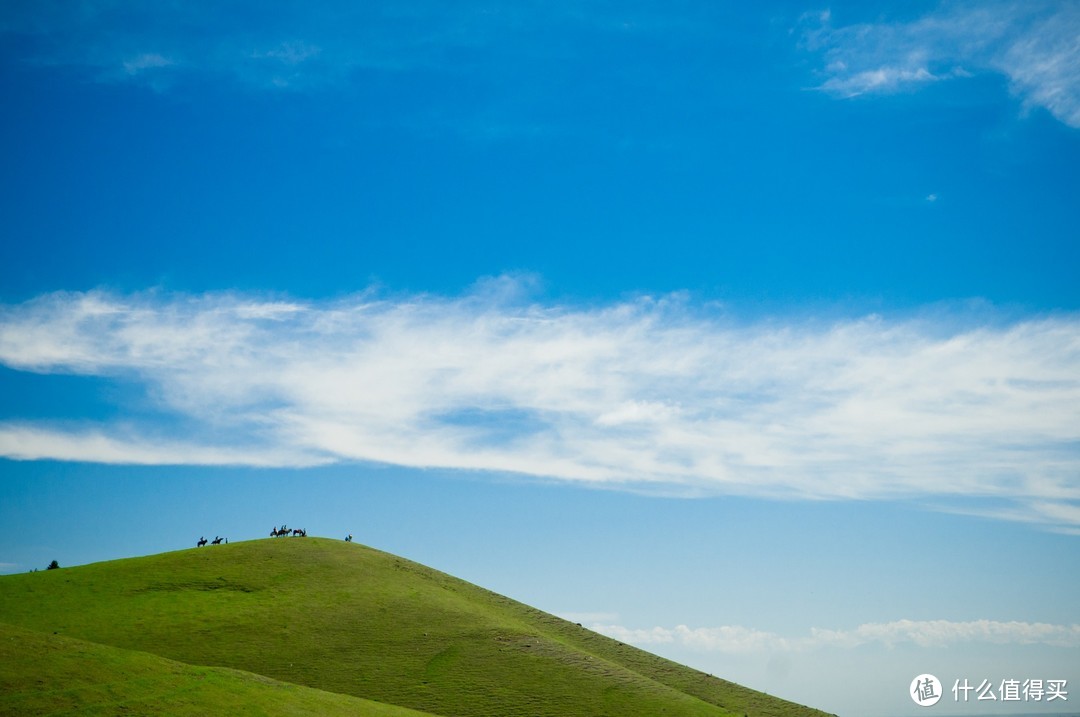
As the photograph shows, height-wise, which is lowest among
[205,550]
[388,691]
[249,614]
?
[388,691]

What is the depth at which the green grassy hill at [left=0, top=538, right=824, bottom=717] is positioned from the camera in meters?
57.8

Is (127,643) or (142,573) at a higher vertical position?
(142,573)

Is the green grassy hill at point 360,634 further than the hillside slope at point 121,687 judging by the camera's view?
Yes

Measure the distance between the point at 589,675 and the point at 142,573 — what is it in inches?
1849

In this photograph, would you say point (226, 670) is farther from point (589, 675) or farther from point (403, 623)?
point (589, 675)

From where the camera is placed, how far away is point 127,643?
59250 mm

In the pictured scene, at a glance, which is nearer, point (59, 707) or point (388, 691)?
point (59, 707)

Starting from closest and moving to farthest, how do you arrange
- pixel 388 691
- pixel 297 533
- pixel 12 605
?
pixel 388 691 → pixel 12 605 → pixel 297 533

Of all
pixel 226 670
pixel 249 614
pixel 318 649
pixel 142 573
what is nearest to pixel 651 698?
pixel 318 649

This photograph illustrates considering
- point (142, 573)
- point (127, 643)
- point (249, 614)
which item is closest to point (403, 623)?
point (249, 614)

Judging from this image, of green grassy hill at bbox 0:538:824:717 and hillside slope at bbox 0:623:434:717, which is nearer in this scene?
hillside slope at bbox 0:623:434:717

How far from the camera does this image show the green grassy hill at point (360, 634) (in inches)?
2276

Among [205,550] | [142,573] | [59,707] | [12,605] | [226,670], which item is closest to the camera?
[59,707]

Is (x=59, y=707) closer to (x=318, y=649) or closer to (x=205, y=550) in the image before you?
(x=318, y=649)
